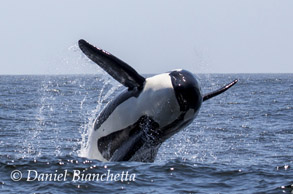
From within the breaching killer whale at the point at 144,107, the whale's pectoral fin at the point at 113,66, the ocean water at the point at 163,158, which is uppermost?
the whale's pectoral fin at the point at 113,66

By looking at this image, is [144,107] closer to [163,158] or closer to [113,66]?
[113,66]

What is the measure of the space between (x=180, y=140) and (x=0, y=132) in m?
8.06

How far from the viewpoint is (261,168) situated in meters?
15.6

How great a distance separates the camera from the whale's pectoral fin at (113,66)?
13.4 meters

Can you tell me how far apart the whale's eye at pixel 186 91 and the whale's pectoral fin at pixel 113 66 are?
92 cm

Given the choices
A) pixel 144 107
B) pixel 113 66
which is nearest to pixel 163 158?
pixel 144 107

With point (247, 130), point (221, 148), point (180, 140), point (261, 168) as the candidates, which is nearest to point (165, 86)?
point (261, 168)

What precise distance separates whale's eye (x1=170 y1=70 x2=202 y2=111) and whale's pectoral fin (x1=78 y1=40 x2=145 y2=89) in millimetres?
915

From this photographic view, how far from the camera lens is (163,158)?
67.3 ft

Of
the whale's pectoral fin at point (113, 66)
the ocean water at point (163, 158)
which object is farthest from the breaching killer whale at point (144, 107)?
the ocean water at point (163, 158)

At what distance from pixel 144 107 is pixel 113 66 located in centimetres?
113

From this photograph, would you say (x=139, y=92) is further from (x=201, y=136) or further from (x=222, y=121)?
(x=222, y=121)

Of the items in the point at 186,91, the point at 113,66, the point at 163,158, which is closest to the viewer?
the point at 186,91

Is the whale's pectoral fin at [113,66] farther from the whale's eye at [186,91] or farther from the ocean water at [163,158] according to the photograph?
the whale's eye at [186,91]
